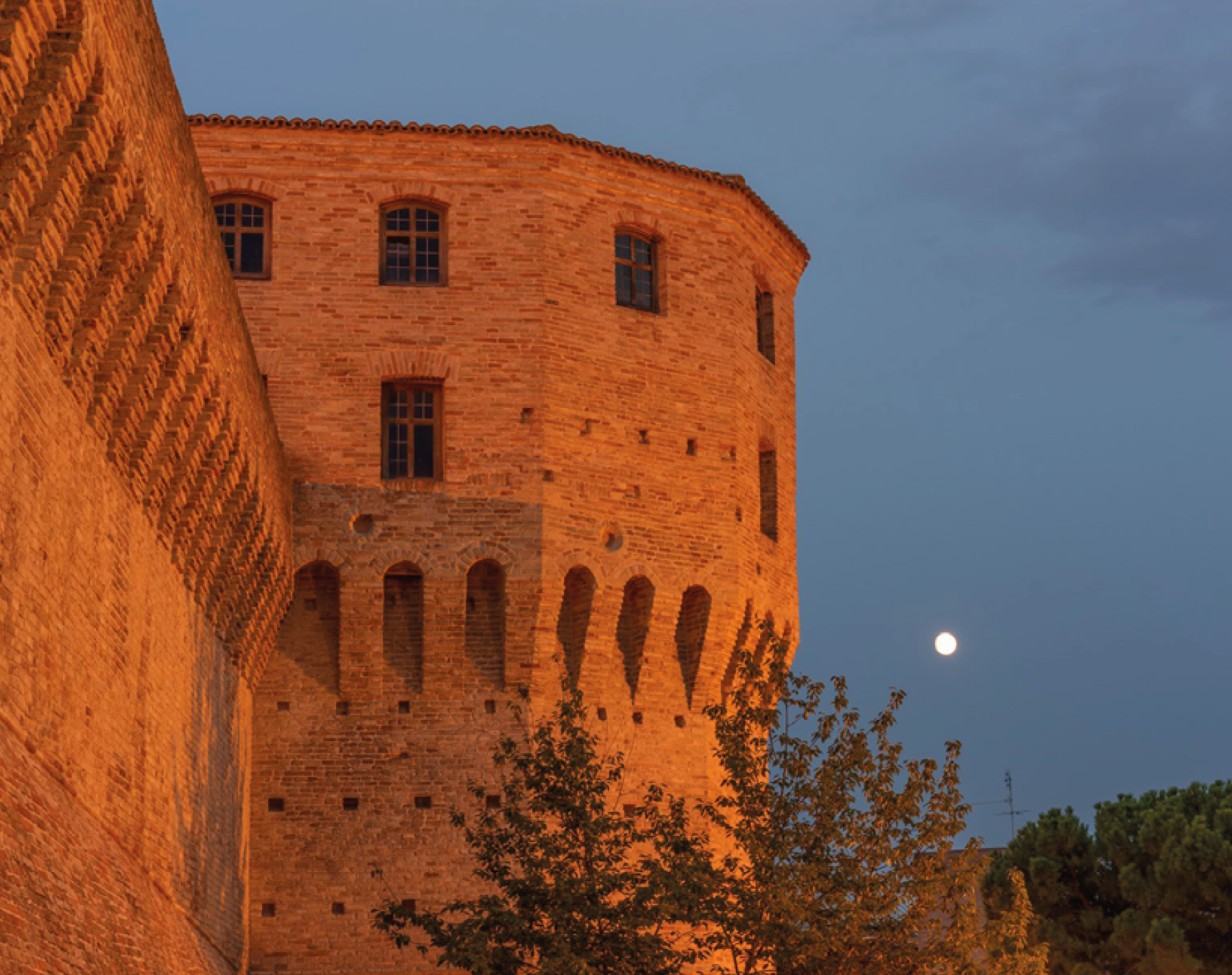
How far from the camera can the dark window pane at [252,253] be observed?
24078 millimetres

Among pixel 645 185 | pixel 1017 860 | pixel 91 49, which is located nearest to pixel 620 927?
pixel 91 49

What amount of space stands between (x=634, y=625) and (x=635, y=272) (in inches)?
180

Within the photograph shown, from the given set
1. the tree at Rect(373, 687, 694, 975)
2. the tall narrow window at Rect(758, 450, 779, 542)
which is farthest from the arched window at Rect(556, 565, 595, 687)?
the tree at Rect(373, 687, 694, 975)

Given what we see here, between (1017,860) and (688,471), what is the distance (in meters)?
11.4

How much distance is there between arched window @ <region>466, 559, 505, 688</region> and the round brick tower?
0.03m

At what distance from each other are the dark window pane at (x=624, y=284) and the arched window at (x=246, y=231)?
441 centimetres

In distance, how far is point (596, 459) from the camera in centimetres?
2395

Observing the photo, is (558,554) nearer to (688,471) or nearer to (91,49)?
(688,471)

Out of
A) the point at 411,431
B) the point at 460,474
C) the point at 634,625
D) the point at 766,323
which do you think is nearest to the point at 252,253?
the point at 411,431

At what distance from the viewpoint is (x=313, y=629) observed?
75.9 feet

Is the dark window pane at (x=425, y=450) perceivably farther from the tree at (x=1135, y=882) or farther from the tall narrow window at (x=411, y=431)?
the tree at (x=1135, y=882)

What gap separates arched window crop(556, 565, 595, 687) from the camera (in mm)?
23717

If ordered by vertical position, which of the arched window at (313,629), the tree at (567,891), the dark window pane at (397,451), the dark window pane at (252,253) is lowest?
the tree at (567,891)

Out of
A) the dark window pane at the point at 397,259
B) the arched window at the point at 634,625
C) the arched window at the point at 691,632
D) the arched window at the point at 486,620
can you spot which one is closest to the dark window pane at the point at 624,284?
the dark window pane at the point at 397,259
